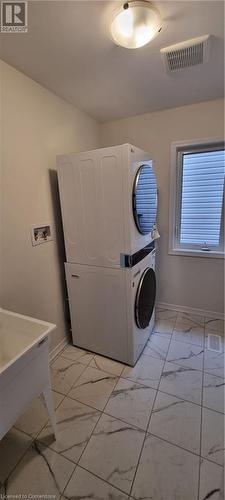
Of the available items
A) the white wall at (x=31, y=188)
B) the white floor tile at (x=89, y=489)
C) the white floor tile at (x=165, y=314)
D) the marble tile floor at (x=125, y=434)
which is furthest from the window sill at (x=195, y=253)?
the white floor tile at (x=89, y=489)

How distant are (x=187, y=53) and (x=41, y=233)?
1508mm

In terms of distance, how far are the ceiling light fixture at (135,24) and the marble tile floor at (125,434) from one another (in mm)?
2160

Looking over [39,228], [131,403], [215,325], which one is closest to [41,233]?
[39,228]

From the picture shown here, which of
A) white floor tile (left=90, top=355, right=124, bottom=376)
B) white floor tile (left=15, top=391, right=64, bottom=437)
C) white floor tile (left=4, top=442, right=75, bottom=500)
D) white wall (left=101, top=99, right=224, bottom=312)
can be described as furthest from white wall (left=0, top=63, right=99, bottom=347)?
white floor tile (left=4, top=442, right=75, bottom=500)

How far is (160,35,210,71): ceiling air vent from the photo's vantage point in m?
1.25

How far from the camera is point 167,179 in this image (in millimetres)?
2379

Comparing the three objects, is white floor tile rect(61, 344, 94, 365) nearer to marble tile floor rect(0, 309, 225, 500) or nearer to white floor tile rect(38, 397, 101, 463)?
marble tile floor rect(0, 309, 225, 500)

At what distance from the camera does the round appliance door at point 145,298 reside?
172cm

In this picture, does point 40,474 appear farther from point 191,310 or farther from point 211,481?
point 191,310

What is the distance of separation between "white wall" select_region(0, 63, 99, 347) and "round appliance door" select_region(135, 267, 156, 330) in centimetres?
74

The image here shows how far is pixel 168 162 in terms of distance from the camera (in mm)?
2338

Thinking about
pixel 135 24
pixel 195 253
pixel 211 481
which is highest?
pixel 135 24

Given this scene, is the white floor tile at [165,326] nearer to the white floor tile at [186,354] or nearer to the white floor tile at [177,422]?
the white floor tile at [186,354]

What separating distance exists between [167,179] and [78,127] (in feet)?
3.42
